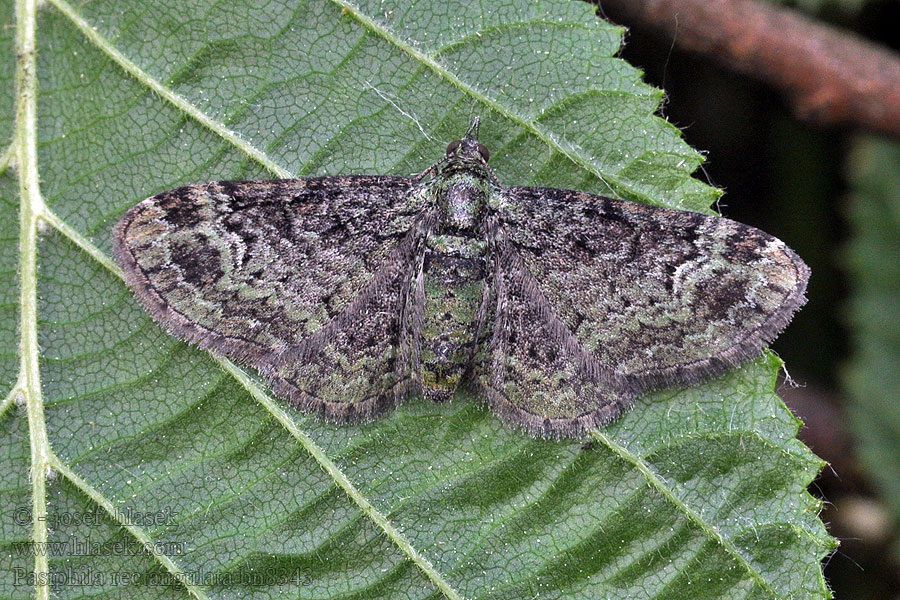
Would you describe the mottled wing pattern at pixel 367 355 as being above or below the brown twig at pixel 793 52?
below

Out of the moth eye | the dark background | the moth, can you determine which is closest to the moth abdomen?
the moth

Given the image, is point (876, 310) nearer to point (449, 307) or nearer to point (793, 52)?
point (793, 52)

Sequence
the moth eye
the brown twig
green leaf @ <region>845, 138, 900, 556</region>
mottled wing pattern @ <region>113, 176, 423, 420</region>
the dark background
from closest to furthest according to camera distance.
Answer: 1. mottled wing pattern @ <region>113, 176, 423, 420</region>
2. the moth eye
3. the brown twig
4. green leaf @ <region>845, 138, 900, 556</region>
5. the dark background

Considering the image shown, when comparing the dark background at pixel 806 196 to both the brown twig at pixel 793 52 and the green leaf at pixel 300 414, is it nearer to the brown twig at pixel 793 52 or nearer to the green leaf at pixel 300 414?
the brown twig at pixel 793 52

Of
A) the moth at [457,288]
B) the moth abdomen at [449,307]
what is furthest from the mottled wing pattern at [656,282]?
the moth abdomen at [449,307]

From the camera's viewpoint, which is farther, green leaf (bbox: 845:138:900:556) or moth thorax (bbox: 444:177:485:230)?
green leaf (bbox: 845:138:900:556)

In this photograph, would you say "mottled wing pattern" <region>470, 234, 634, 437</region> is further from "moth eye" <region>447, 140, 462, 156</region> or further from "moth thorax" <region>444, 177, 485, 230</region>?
"moth eye" <region>447, 140, 462, 156</region>

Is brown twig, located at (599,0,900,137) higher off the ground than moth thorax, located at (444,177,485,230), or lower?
higher

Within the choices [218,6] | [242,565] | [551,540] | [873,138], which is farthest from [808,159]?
[242,565]
